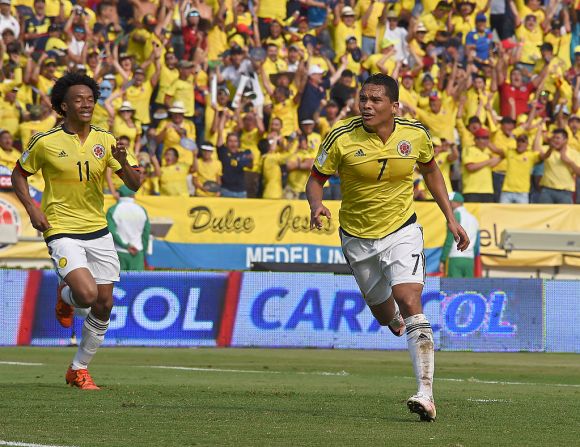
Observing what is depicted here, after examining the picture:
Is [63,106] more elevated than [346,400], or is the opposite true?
[63,106]

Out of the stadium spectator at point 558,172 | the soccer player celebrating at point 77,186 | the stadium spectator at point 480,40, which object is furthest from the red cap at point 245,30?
the soccer player celebrating at point 77,186

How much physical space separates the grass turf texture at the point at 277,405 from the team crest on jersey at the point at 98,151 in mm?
2103

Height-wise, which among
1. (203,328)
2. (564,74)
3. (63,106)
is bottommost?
(203,328)

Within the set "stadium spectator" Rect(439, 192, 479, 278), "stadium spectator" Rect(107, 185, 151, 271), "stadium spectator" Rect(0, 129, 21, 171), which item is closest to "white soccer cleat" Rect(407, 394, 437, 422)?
"stadium spectator" Rect(107, 185, 151, 271)

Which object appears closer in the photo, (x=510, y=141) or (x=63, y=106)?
(x=63, y=106)

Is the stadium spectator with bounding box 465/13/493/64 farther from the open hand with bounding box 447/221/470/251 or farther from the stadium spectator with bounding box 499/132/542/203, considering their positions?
the open hand with bounding box 447/221/470/251

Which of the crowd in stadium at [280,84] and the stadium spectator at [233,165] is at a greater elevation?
the crowd in stadium at [280,84]

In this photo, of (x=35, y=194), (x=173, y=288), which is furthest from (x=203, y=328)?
(x=35, y=194)

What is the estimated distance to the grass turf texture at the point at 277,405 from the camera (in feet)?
26.8

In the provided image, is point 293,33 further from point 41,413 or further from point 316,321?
point 41,413

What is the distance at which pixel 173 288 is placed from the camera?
20.1 meters

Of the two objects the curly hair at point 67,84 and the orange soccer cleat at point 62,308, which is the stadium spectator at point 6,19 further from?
the curly hair at point 67,84

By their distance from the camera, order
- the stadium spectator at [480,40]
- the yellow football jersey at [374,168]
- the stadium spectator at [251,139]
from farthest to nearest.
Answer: the stadium spectator at [480,40] → the stadium spectator at [251,139] → the yellow football jersey at [374,168]

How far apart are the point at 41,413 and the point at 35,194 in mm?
13889
